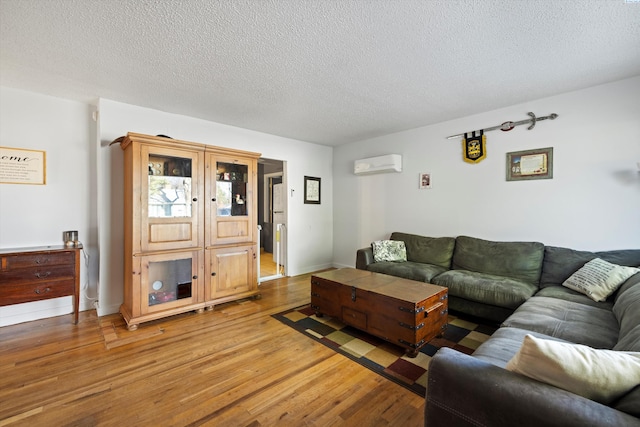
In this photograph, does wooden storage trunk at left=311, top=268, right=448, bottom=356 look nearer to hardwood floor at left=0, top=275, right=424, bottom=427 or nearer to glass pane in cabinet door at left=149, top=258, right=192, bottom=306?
hardwood floor at left=0, top=275, right=424, bottom=427

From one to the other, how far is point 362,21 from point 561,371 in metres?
2.05

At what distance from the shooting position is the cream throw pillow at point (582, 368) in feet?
2.85

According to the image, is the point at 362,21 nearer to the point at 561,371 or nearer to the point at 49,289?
the point at 561,371

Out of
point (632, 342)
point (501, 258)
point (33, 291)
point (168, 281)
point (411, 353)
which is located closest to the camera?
point (632, 342)

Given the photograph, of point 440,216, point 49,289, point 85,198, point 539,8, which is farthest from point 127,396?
point 440,216

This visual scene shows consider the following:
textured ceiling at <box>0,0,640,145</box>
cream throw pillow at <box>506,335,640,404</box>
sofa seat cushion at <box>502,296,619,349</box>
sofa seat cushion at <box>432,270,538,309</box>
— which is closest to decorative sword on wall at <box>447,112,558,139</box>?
textured ceiling at <box>0,0,640,145</box>

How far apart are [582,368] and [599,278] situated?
2.03 meters

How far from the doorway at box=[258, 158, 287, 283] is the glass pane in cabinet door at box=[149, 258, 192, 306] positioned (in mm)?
1545

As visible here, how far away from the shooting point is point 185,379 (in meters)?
1.93

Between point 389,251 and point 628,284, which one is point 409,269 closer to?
point 389,251

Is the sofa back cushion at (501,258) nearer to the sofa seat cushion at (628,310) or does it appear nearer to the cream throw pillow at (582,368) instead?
the sofa seat cushion at (628,310)

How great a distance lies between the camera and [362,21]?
1.78 m

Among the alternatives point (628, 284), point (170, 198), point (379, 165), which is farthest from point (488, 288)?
point (170, 198)

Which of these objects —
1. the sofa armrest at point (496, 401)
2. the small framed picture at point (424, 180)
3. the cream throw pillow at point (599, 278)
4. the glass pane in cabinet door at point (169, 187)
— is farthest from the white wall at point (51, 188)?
the cream throw pillow at point (599, 278)
